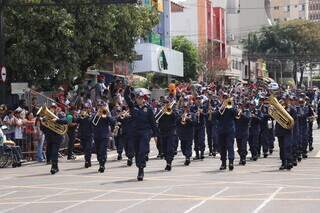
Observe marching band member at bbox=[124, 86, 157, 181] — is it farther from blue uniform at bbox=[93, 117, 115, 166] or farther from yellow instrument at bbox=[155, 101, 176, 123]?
yellow instrument at bbox=[155, 101, 176, 123]

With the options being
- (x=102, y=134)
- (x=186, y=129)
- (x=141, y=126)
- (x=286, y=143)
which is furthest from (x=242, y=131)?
(x=141, y=126)

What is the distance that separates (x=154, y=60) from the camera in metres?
48.1

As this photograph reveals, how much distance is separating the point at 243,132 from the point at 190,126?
4.94ft

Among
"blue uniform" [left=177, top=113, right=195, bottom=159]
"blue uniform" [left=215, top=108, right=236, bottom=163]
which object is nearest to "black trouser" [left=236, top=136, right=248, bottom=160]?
Result: "blue uniform" [left=177, top=113, right=195, bottom=159]

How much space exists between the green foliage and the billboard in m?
12.7

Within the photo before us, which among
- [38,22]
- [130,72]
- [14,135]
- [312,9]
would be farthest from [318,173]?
[312,9]

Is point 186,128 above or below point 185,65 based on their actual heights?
below

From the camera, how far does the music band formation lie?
622 inches

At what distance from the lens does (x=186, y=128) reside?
64.3ft

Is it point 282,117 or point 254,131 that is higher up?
point 282,117

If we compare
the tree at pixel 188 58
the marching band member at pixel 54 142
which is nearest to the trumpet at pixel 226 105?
the marching band member at pixel 54 142

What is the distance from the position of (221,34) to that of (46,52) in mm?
53264

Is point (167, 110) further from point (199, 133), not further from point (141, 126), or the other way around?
point (141, 126)

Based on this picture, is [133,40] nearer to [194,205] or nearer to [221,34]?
[194,205]
